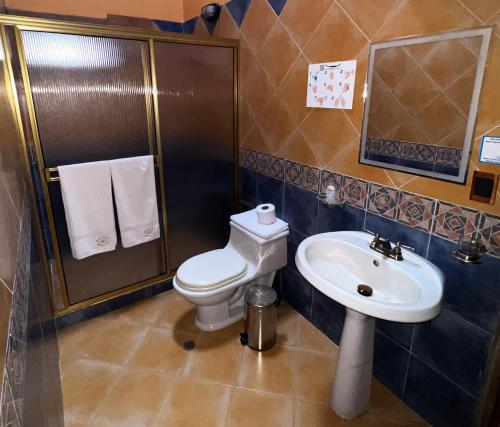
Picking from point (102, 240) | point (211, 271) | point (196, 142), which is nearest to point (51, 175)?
point (102, 240)

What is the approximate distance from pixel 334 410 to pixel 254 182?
1.58 meters

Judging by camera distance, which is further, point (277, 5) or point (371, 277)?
point (277, 5)

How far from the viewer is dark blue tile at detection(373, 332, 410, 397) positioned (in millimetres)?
1719

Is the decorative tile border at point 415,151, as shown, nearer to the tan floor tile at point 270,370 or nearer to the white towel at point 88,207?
the tan floor tile at point 270,370

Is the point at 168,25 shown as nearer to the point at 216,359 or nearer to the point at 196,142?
the point at 196,142

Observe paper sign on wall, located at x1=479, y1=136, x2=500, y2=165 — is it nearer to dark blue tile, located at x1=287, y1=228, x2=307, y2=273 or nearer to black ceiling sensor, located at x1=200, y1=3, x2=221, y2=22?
dark blue tile, located at x1=287, y1=228, x2=307, y2=273

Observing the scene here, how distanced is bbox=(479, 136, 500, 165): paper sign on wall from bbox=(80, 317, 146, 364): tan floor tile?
208 cm

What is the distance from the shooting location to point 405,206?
1556 millimetres

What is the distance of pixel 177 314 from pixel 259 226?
0.88 m

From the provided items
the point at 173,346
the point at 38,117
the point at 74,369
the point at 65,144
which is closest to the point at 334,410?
the point at 173,346

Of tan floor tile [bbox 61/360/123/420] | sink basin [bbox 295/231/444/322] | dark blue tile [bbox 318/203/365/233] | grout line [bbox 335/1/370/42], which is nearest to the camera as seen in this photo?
sink basin [bbox 295/231/444/322]

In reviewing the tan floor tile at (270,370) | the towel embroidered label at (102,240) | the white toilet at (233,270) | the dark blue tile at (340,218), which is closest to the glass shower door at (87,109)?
the towel embroidered label at (102,240)

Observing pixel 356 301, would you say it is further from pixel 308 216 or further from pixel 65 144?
pixel 65 144

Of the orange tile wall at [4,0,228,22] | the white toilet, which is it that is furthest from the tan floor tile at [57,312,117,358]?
the orange tile wall at [4,0,228,22]
